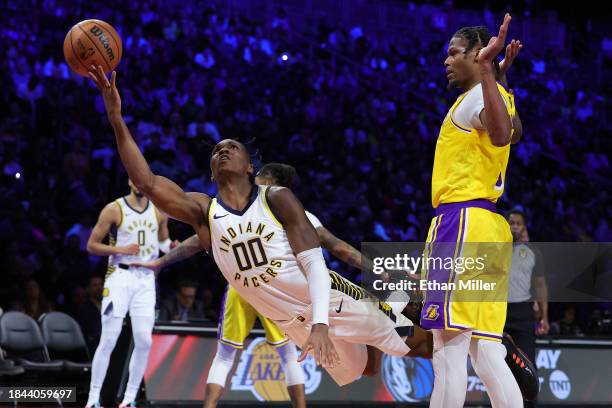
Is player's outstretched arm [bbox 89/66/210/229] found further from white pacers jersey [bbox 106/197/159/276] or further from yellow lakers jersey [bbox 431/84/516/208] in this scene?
white pacers jersey [bbox 106/197/159/276]

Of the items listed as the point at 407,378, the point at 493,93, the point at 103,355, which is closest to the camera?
the point at 493,93

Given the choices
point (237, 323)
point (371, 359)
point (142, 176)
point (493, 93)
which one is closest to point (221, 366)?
point (237, 323)

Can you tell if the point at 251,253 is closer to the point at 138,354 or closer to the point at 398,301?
the point at 398,301

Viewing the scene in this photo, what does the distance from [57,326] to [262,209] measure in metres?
5.27

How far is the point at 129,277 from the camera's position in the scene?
26.4ft

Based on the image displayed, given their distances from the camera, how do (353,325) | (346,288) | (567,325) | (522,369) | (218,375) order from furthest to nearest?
(567,325) < (218,375) < (522,369) < (346,288) < (353,325)

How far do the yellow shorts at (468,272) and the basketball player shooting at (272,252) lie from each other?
0.55 m

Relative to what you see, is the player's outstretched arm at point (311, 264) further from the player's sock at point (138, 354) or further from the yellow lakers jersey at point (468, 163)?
the player's sock at point (138, 354)

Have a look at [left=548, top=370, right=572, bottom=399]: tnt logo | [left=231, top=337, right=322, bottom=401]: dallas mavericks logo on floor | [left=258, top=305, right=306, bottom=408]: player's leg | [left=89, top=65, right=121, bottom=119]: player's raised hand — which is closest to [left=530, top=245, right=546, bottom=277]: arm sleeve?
[left=548, top=370, right=572, bottom=399]: tnt logo

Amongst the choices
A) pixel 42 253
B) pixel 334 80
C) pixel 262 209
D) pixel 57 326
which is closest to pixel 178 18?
pixel 334 80

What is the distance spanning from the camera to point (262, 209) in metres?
4.41

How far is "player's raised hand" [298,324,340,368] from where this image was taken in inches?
152

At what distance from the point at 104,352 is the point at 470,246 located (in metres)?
4.63

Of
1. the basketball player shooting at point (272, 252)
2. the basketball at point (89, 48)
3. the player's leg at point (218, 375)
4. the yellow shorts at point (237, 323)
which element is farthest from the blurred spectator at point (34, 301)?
the basketball player shooting at point (272, 252)
